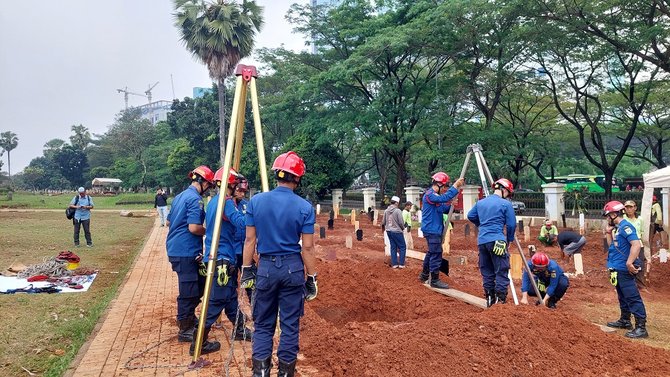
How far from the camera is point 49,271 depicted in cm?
938

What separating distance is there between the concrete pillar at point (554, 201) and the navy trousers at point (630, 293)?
15592 mm

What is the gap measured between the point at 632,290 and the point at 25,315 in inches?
312

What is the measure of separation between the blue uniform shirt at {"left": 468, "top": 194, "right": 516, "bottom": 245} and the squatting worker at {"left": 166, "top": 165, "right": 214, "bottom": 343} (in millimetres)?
3569

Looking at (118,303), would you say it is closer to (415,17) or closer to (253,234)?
(253,234)

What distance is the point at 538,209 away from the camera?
25.0 m

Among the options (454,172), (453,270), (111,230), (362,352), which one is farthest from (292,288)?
(454,172)

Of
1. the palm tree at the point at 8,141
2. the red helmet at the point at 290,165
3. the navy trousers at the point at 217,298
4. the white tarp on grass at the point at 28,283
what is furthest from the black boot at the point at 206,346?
the palm tree at the point at 8,141

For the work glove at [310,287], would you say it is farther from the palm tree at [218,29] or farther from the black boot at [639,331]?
the palm tree at [218,29]

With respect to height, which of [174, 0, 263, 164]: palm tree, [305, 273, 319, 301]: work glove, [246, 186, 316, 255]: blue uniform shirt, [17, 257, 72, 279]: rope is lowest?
[17, 257, 72, 279]: rope

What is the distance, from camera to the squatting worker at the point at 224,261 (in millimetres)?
4988

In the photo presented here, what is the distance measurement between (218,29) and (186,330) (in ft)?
71.6

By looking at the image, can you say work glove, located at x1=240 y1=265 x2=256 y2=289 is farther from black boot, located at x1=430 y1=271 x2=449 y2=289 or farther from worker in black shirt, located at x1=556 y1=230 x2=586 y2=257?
worker in black shirt, located at x1=556 y1=230 x2=586 y2=257

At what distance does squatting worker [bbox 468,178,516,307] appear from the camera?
21.2 ft

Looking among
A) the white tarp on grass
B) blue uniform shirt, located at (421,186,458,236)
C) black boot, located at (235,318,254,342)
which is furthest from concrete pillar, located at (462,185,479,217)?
black boot, located at (235,318,254,342)
